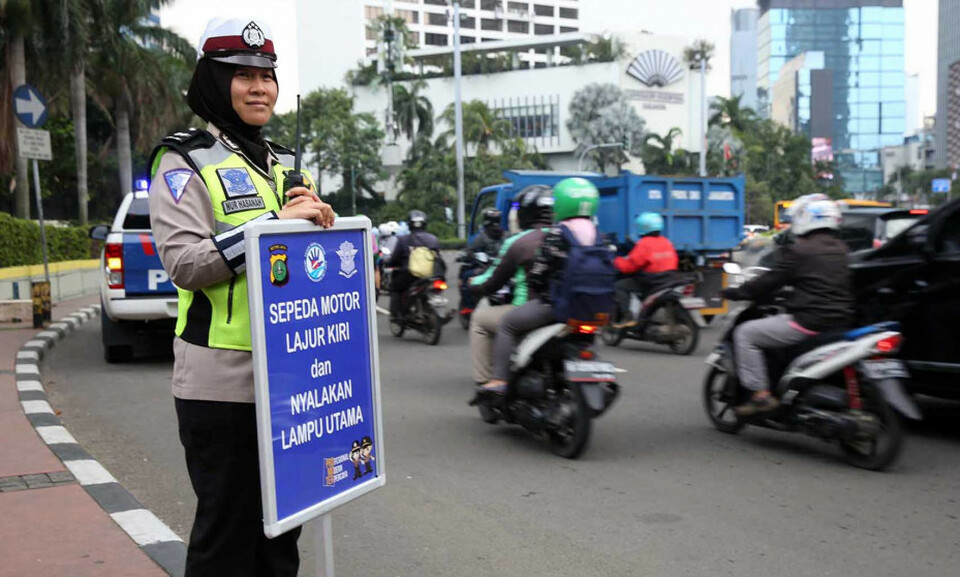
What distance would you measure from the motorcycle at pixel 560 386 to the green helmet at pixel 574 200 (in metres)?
0.74

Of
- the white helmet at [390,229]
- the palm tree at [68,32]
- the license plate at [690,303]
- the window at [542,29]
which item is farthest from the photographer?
the window at [542,29]

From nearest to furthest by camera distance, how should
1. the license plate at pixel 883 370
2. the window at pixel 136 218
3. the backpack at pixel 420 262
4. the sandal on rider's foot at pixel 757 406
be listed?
the license plate at pixel 883 370 < the sandal on rider's foot at pixel 757 406 < the window at pixel 136 218 < the backpack at pixel 420 262

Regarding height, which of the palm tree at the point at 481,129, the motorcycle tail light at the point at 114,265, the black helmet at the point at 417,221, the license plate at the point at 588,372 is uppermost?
the palm tree at the point at 481,129

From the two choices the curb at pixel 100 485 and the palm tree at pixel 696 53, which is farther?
the palm tree at pixel 696 53

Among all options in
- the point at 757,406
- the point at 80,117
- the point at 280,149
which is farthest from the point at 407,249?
the point at 80,117

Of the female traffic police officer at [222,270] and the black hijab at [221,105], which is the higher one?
the black hijab at [221,105]

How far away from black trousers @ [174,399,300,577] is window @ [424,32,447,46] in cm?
11367

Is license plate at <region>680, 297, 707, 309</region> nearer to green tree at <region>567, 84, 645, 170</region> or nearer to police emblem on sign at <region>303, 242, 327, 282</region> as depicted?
police emblem on sign at <region>303, 242, 327, 282</region>

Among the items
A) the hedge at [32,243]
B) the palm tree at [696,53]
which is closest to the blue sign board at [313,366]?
Answer: the hedge at [32,243]

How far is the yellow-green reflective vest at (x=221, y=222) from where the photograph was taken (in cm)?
259

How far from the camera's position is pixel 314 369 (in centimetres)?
271

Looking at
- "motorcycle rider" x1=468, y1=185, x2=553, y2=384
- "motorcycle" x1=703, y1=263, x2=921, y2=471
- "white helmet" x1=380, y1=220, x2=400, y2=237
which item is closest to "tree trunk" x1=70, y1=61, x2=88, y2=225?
"white helmet" x1=380, y1=220, x2=400, y2=237

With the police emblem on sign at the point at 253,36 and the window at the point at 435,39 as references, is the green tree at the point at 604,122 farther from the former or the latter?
the police emblem on sign at the point at 253,36

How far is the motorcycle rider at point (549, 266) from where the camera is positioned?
20.2 ft
